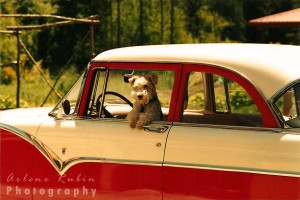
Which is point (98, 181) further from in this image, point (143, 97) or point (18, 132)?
point (18, 132)

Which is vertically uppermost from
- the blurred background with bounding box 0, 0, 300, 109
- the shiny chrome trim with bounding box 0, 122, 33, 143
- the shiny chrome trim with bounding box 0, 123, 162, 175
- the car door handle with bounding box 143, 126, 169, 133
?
the blurred background with bounding box 0, 0, 300, 109

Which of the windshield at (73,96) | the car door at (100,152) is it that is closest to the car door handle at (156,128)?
the car door at (100,152)

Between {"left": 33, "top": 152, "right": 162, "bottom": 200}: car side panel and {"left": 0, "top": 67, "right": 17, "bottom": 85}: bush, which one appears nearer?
{"left": 33, "top": 152, "right": 162, "bottom": 200}: car side panel

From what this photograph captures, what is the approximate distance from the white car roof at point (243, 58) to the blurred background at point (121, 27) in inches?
658

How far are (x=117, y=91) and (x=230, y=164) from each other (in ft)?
5.18

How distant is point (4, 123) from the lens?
4988mm

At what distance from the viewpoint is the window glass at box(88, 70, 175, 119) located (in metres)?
4.71

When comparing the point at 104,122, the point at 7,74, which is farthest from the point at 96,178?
the point at 7,74

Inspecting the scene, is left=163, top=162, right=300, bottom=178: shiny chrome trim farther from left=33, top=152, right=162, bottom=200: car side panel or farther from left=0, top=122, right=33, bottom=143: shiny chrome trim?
left=0, top=122, right=33, bottom=143: shiny chrome trim

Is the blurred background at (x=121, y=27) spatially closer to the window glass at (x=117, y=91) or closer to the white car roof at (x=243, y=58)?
the window glass at (x=117, y=91)

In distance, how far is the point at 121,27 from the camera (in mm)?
26188

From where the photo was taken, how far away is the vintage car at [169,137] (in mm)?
3859

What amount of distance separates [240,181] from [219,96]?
153 cm

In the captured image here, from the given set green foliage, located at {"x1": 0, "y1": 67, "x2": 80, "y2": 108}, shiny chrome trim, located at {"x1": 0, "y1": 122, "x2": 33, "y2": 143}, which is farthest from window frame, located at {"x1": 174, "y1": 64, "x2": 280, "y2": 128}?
green foliage, located at {"x1": 0, "y1": 67, "x2": 80, "y2": 108}
